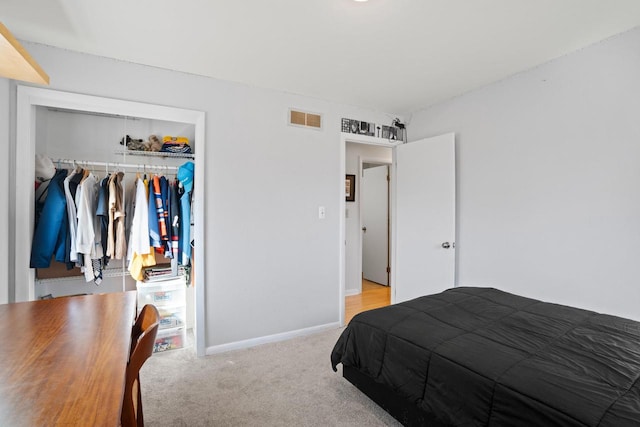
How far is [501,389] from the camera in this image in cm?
120

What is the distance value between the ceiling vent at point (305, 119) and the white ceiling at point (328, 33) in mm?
374

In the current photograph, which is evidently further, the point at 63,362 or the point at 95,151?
the point at 95,151

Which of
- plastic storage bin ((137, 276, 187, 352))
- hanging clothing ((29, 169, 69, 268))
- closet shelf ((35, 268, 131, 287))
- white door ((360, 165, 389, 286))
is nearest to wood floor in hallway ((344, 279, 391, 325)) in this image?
white door ((360, 165, 389, 286))

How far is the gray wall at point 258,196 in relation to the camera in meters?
2.54

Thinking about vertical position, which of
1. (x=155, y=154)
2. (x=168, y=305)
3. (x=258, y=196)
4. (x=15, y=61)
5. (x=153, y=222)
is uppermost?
(x=15, y=61)

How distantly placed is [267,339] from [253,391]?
80cm

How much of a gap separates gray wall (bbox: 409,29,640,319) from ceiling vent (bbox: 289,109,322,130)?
1.40m

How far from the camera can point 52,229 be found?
2336 mm

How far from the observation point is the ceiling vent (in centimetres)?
303

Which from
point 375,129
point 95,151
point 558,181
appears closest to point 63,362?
point 95,151

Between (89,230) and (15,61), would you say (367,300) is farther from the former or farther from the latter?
(15,61)

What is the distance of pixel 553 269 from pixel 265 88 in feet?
9.29

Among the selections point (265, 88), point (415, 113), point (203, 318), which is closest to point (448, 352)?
point (203, 318)

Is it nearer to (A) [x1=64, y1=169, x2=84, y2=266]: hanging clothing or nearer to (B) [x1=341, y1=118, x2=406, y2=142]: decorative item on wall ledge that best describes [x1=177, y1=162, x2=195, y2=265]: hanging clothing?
(A) [x1=64, y1=169, x2=84, y2=266]: hanging clothing
